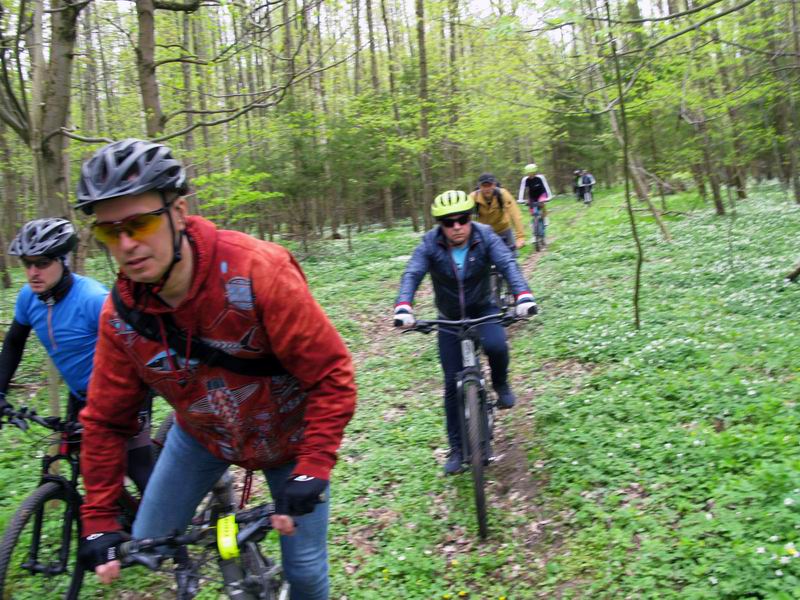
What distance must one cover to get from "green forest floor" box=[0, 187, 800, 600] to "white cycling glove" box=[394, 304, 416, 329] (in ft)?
5.24

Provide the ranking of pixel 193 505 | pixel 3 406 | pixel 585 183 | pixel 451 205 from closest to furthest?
pixel 193 505 < pixel 3 406 < pixel 451 205 < pixel 585 183

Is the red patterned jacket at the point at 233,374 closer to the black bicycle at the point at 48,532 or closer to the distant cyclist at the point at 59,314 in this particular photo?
the distant cyclist at the point at 59,314

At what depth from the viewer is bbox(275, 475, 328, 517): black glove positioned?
7.07 ft

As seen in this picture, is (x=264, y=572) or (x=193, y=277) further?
(x=264, y=572)

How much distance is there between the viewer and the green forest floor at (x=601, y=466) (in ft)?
12.1

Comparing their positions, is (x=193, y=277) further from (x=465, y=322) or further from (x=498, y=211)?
(x=498, y=211)

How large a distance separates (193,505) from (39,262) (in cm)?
215

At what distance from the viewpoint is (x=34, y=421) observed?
3895 mm

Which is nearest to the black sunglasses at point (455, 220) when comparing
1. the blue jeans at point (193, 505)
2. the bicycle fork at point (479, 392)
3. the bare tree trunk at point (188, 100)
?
the bicycle fork at point (479, 392)

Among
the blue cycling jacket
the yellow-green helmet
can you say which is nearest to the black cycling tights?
the blue cycling jacket

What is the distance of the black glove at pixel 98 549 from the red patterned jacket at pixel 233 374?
0.05 meters

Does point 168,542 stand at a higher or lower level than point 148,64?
lower

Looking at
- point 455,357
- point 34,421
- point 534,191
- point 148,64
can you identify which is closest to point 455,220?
point 455,357

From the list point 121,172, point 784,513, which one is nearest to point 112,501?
point 121,172
